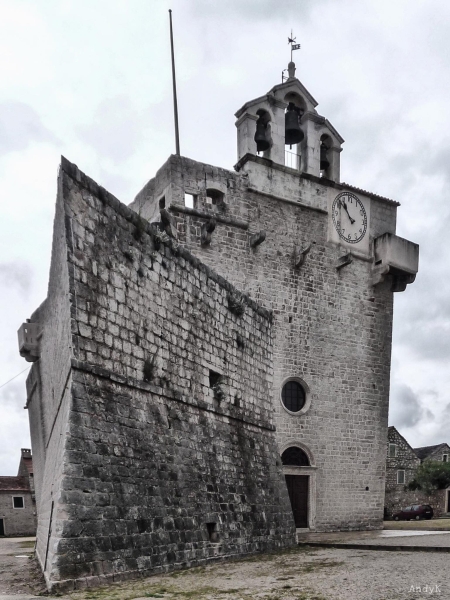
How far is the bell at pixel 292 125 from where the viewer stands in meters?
18.4

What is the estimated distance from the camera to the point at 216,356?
1052 cm

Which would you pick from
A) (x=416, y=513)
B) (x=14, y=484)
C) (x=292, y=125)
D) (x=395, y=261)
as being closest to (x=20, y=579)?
(x=395, y=261)

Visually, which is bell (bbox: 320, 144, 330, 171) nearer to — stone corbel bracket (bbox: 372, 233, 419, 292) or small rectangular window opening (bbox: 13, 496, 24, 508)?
stone corbel bracket (bbox: 372, 233, 419, 292)

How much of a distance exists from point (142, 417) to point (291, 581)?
8.79ft

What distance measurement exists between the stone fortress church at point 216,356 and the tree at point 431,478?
17938 mm

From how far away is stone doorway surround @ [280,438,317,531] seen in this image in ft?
53.4

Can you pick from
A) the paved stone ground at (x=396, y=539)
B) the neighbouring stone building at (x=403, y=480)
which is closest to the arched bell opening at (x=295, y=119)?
the paved stone ground at (x=396, y=539)

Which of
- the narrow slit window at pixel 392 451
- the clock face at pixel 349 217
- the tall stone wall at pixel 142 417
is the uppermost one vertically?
the clock face at pixel 349 217

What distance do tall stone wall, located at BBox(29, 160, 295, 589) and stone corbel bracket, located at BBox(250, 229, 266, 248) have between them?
4.98m

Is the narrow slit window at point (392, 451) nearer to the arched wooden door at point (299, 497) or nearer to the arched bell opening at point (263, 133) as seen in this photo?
the arched wooden door at point (299, 497)

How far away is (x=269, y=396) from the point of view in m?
12.9

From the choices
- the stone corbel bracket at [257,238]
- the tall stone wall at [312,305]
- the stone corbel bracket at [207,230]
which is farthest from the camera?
the stone corbel bracket at [257,238]

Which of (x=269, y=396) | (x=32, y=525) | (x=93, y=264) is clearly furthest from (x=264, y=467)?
(x=32, y=525)

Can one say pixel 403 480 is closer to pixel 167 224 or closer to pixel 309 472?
pixel 309 472
